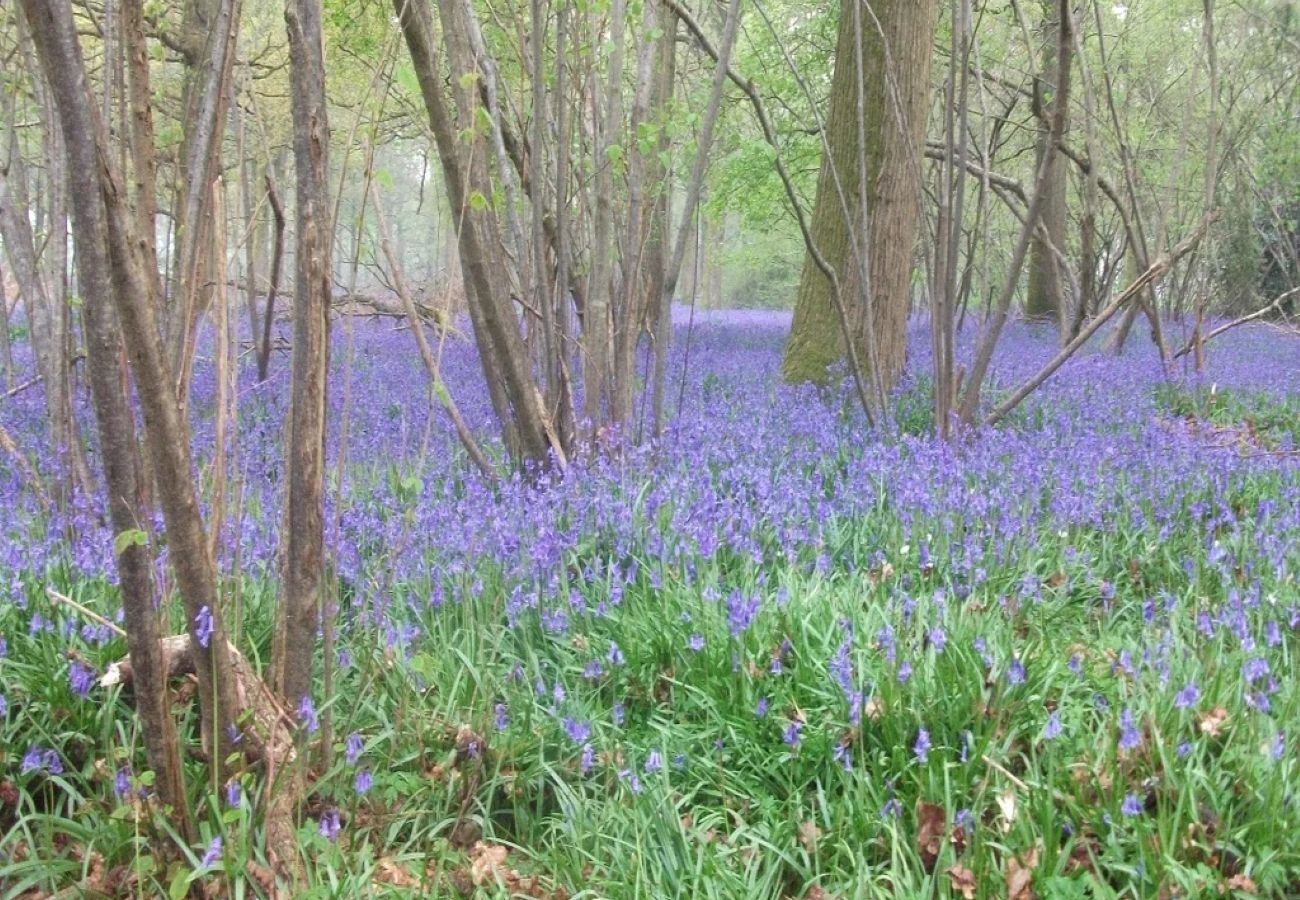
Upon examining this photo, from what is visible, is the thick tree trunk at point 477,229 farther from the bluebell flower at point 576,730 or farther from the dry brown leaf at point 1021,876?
the dry brown leaf at point 1021,876

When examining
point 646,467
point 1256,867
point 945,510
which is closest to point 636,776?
point 1256,867

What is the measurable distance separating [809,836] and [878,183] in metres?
5.56

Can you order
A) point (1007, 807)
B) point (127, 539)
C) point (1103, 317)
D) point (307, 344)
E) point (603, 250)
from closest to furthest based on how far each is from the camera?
point (127, 539), point (307, 344), point (1007, 807), point (603, 250), point (1103, 317)

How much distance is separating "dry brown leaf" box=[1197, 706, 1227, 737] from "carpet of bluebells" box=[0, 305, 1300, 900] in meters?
0.02

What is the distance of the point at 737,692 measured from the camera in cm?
277

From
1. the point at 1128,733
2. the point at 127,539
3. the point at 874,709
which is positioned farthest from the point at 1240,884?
the point at 127,539

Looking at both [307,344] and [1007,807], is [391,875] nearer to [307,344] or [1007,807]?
[307,344]

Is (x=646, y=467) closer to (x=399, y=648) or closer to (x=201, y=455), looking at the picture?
(x=399, y=648)

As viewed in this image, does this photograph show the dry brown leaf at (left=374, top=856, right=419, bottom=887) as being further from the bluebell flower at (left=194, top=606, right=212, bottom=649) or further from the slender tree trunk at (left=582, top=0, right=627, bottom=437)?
the slender tree trunk at (left=582, top=0, right=627, bottom=437)

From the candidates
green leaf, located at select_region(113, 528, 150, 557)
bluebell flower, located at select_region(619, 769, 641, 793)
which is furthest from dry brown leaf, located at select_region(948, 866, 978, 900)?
green leaf, located at select_region(113, 528, 150, 557)

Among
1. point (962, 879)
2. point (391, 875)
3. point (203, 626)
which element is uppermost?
point (203, 626)

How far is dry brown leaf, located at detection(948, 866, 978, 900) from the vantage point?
6.73 ft

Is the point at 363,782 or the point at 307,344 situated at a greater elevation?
the point at 307,344

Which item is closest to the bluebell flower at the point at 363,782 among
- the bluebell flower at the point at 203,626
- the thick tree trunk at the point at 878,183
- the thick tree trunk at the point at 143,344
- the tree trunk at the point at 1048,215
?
the thick tree trunk at the point at 143,344
